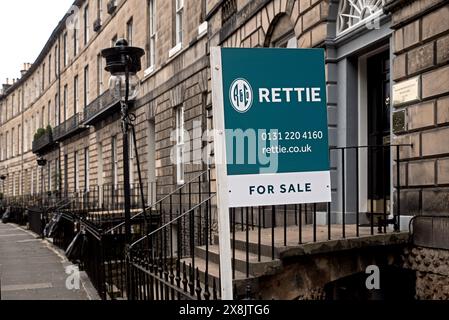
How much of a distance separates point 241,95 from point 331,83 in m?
5.01

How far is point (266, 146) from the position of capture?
3705mm

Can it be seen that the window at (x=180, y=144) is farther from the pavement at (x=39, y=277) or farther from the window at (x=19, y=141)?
the window at (x=19, y=141)

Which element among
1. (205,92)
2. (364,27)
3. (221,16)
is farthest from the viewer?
(205,92)

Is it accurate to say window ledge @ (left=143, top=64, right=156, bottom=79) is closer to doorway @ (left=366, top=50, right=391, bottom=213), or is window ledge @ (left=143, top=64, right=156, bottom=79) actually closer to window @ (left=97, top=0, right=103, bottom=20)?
window @ (left=97, top=0, right=103, bottom=20)

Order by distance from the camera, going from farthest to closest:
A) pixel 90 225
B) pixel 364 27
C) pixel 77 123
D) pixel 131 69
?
pixel 77 123 < pixel 90 225 < pixel 131 69 < pixel 364 27

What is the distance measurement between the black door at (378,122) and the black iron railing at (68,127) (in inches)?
903

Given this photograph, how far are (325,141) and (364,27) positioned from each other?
13.8 feet

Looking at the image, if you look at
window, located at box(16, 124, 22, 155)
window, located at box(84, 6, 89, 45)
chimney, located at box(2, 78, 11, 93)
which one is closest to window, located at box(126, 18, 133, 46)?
window, located at box(84, 6, 89, 45)

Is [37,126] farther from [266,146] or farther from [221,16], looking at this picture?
[266,146]

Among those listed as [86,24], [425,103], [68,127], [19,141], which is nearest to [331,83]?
[425,103]

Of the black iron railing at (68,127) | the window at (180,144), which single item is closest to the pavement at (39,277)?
the window at (180,144)

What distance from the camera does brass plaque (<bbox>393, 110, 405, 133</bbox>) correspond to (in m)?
6.48
